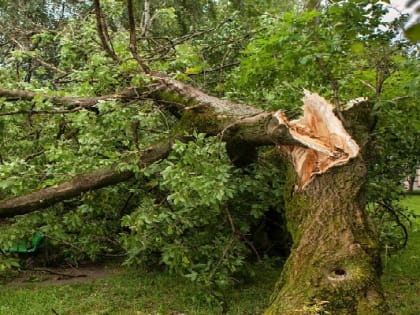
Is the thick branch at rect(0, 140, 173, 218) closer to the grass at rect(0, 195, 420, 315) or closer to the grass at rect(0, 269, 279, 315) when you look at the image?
the grass at rect(0, 269, 279, 315)

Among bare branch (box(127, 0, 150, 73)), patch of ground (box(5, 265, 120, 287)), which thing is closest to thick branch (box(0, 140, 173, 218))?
bare branch (box(127, 0, 150, 73))

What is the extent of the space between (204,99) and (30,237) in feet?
6.72

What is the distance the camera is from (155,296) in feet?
18.2

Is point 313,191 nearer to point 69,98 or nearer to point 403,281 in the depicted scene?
point 69,98

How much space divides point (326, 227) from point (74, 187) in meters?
2.28

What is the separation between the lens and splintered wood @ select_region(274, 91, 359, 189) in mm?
3744

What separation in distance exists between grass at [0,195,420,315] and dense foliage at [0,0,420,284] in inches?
13.8

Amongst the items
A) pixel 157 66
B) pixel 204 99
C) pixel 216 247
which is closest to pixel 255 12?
pixel 157 66

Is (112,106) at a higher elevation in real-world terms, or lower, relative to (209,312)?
higher

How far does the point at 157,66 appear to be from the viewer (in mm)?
5723

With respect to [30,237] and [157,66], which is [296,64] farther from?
[30,237]

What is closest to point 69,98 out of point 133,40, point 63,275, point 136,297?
point 133,40

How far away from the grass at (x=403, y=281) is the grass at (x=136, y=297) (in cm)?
121

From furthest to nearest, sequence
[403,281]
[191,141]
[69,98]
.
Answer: [403,281] → [69,98] → [191,141]
